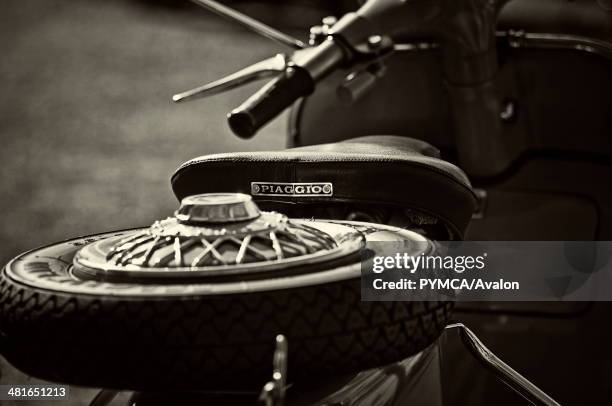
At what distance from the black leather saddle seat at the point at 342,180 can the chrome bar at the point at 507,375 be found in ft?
0.63

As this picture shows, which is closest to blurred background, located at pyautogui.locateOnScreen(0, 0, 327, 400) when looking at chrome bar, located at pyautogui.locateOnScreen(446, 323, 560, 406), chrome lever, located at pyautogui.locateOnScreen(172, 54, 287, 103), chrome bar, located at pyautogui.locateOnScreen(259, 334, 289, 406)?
chrome lever, located at pyautogui.locateOnScreen(172, 54, 287, 103)

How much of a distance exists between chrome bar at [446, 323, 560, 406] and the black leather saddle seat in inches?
7.6

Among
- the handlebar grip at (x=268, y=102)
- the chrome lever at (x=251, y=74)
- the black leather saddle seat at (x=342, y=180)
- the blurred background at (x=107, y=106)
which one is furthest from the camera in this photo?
the blurred background at (x=107, y=106)

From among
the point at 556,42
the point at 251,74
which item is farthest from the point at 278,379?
the point at 556,42

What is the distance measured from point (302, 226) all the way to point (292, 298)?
0.18 meters

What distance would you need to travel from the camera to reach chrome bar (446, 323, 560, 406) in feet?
2.83

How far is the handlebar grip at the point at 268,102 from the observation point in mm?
1208

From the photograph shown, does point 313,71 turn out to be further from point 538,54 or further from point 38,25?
point 38,25

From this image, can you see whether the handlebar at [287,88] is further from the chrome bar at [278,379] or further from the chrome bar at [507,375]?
the chrome bar at [278,379]

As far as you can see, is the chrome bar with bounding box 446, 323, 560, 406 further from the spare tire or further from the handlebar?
→ the handlebar

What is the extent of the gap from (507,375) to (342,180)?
0.33m

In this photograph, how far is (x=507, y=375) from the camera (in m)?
0.88

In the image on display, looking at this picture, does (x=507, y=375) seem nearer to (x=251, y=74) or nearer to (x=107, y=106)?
(x=251, y=74)

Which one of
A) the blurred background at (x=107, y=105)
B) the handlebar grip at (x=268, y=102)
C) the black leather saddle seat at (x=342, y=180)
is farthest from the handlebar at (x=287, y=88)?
the blurred background at (x=107, y=105)
